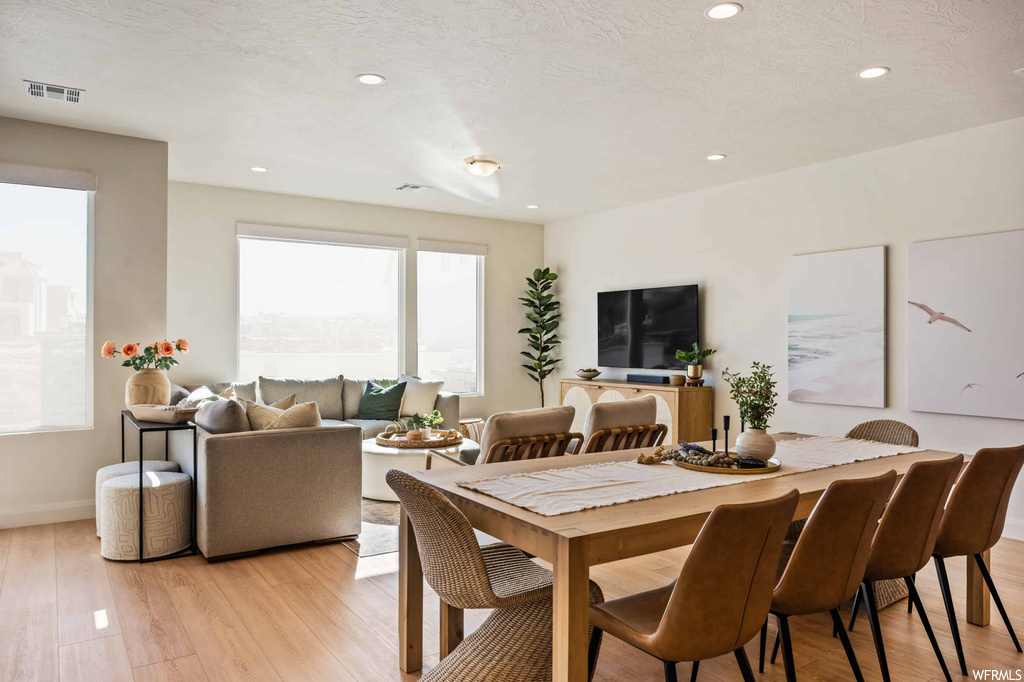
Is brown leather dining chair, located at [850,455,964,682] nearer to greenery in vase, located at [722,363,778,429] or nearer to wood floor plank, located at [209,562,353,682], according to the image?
greenery in vase, located at [722,363,778,429]

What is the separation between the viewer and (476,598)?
1983 mm

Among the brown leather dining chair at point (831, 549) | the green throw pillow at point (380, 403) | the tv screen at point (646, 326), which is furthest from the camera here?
the green throw pillow at point (380, 403)

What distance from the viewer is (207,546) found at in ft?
11.7

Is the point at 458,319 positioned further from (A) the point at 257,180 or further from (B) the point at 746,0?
(B) the point at 746,0

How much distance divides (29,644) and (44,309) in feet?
8.07

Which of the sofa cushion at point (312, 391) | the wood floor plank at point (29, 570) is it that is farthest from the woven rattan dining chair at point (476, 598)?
the sofa cushion at point (312, 391)

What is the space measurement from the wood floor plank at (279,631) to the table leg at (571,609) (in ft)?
3.38

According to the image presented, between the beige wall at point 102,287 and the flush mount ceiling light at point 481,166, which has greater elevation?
the flush mount ceiling light at point 481,166

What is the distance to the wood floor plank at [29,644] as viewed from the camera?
2445 mm

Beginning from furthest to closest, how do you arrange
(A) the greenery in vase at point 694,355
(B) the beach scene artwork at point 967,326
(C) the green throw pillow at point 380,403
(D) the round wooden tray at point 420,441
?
(C) the green throw pillow at point 380,403
(A) the greenery in vase at point 694,355
(D) the round wooden tray at point 420,441
(B) the beach scene artwork at point 967,326

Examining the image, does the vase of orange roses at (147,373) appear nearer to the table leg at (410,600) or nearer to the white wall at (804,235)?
the table leg at (410,600)

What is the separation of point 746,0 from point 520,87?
129 centimetres

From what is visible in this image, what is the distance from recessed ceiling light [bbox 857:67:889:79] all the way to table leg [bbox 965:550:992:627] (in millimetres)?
2301

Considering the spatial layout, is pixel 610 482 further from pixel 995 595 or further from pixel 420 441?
pixel 420 441
